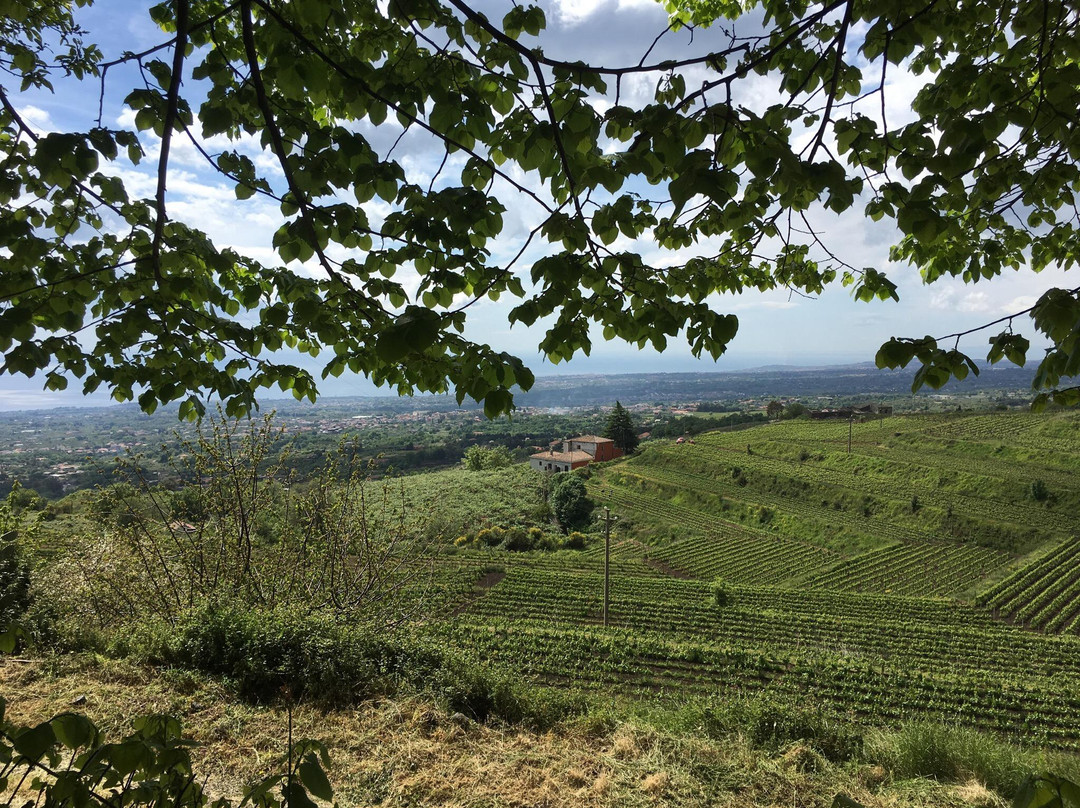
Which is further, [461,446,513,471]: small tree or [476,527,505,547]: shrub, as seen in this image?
[461,446,513,471]: small tree

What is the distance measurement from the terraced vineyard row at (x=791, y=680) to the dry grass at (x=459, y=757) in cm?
1397

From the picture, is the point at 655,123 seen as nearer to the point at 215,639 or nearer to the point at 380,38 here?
the point at 380,38

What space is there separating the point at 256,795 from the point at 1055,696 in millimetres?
27508

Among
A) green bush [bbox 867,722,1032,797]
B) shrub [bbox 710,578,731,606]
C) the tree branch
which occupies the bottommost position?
shrub [bbox 710,578,731,606]

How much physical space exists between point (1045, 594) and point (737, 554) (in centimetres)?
1749

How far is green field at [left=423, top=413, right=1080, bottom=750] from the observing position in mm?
18328

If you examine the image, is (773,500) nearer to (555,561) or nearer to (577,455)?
(555,561)

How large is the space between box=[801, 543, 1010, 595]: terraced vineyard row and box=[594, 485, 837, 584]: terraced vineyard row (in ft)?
7.04

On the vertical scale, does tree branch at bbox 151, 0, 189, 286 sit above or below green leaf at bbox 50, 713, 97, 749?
above

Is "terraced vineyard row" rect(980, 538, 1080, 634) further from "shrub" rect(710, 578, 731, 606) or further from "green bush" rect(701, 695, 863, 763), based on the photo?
"green bush" rect(701, 695, 863, 763)

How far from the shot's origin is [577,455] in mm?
74875

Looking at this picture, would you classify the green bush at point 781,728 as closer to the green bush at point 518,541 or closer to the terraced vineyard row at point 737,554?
the terraced vineyard row at point 737,554

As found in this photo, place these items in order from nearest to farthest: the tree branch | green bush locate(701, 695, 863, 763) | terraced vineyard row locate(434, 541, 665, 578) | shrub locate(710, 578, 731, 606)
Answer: the tree branch < green bush locate(701, 695, 863, 763) < shrub locate(710, 578, 731, 606) < terraced vineyard row locate(434, 541, 665, 578)

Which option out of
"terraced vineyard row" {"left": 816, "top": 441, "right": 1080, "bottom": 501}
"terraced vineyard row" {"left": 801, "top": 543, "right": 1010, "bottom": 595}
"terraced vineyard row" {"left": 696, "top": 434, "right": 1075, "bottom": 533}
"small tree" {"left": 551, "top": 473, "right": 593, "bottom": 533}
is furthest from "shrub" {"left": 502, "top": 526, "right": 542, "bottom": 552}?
"terraced vineyard row" {"left": 816, "top": 441, "right": 1080, "bottom": 501}
